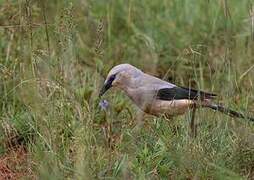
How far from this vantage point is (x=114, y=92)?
634 cm

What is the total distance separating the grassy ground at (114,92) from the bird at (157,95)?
0.08 metres

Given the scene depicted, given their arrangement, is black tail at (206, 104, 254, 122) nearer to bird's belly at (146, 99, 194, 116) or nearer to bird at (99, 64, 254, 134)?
bird at (99, 64, 254, 134)

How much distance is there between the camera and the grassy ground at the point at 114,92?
15.8 ft

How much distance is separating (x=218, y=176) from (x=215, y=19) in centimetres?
295

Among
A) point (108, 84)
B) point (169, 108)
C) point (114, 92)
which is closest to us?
point (169, 108)

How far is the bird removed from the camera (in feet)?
18.2

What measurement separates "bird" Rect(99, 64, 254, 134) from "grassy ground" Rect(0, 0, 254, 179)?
0.25 ft

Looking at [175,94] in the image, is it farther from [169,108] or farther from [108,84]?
[108,84]

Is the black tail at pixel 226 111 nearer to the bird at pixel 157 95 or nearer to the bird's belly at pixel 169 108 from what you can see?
the bird at pixel 157 95

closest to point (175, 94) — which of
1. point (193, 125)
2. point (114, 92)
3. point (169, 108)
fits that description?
point (169, 108)

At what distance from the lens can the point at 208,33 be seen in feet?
25.0

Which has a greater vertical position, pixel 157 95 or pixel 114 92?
pixel 157 95

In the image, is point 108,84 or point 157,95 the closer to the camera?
point 157,95

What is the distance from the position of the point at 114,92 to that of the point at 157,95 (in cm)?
68
